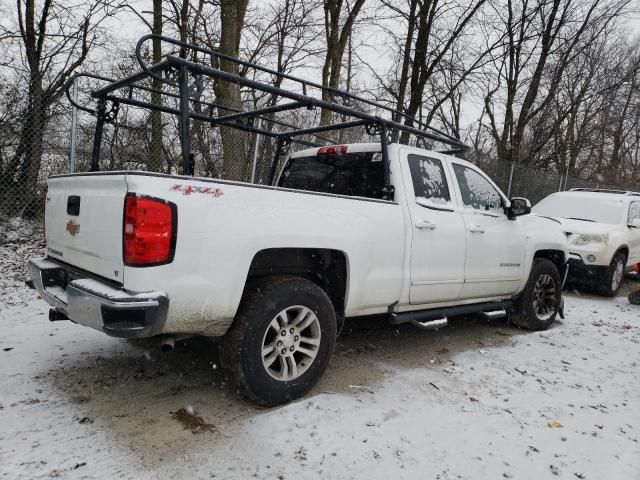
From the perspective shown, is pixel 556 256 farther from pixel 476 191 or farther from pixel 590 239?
pixel 590 239

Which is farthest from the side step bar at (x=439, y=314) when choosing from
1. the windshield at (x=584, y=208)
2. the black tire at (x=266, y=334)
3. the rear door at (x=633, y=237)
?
the rear door at (x=633, y=237)

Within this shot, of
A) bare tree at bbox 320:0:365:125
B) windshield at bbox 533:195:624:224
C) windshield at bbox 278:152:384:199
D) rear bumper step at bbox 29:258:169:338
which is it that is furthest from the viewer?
bare tree at bbox 320:0:365:125

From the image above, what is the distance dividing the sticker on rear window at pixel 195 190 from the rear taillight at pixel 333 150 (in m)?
1.90

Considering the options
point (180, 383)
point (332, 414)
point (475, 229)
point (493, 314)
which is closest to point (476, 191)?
point (475, 229)

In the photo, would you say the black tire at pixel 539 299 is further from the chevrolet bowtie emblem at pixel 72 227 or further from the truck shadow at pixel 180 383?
the chevrolet bowtie emblem at pixel 72 227

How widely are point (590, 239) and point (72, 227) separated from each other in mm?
7861

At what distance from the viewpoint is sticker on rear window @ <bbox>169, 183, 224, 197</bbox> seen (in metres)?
2.54

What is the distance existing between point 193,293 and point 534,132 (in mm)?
19276

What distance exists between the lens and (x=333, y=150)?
4.41m

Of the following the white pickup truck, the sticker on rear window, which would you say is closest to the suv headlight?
the white pickup truck

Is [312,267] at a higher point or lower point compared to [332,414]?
higher

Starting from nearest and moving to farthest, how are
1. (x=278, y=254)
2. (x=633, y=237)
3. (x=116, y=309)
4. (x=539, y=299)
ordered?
(x=116, y=309) → (x=278, y=254) → (x=539, y=299) → (x=633, y=237)

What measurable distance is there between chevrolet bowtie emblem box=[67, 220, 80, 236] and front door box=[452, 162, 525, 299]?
128 inches

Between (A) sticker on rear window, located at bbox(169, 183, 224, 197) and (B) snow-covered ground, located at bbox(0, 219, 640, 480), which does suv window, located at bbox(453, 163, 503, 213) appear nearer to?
(B) snow-covered ground, located at bbox(0, 219, 640, 480)
